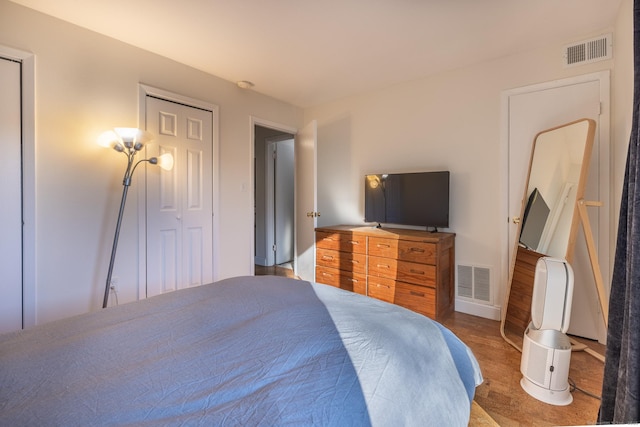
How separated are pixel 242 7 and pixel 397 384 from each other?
7.70ft

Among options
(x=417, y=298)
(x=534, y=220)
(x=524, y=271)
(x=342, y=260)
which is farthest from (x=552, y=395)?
(x=342, y=260)

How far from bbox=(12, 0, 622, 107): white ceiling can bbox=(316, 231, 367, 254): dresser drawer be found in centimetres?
174

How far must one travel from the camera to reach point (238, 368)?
2.80 ft

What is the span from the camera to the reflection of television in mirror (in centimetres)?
225

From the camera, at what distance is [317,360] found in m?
0.88

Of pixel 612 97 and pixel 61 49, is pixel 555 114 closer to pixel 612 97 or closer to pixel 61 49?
pixel 612 97

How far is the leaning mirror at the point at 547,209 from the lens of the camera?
6.49ft

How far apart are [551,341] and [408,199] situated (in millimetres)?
1713

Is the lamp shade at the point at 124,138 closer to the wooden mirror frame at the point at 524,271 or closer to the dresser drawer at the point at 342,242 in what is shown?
the dresser drawer at the point at 342,242

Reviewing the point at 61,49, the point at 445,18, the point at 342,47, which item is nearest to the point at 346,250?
the point at 342,47

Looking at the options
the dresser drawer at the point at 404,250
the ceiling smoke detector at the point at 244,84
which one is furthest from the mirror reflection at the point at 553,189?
the ceiling smoke detector at the point at 244,84

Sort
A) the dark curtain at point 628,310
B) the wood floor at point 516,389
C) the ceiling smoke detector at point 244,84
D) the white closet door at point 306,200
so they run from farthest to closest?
1. the white closet door at point 306,200
2. the ceiling smoke detector at point 244,84
3. the wood floor at point 516,389
4. the dark curtain at point 628,310

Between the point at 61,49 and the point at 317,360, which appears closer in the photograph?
the point at 317,360

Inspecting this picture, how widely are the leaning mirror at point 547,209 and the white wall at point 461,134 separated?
268 mm
